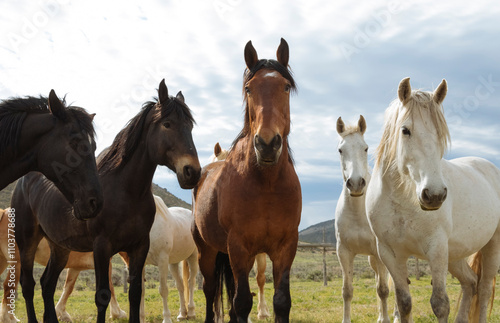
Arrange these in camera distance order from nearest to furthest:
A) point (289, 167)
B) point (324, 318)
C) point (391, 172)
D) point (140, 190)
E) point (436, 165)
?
point (436, 165) < point (289, 167) < point (391, 172) < point (140, 190) < point (324, 318)

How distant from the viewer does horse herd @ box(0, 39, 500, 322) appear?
13.0 ft

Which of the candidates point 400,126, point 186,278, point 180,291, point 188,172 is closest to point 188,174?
point 188,172

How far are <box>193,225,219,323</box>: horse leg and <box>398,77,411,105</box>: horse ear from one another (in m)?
3.17

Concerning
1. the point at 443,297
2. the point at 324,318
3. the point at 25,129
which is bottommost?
the point at 324,318

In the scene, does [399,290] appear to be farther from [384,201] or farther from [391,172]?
[391,172]

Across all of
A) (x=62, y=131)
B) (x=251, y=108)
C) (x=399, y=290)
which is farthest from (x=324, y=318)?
(x=62, y=131)

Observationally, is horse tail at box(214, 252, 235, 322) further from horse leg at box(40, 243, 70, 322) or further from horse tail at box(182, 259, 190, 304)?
horse tail at box(182, 259, 190, 304)

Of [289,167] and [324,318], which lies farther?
[324,318]

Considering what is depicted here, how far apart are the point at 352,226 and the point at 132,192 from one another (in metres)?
3.53

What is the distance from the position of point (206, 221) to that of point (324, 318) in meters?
4.54

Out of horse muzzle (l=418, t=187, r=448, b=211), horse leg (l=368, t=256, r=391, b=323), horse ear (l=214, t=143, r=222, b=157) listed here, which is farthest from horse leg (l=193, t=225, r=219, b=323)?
horse muzzle (l=418, t=187, r=448, b=211)

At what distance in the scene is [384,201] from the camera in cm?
463

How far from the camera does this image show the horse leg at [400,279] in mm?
4406

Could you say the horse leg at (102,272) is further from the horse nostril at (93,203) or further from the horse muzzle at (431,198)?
the horse muzzle at (431,198)
